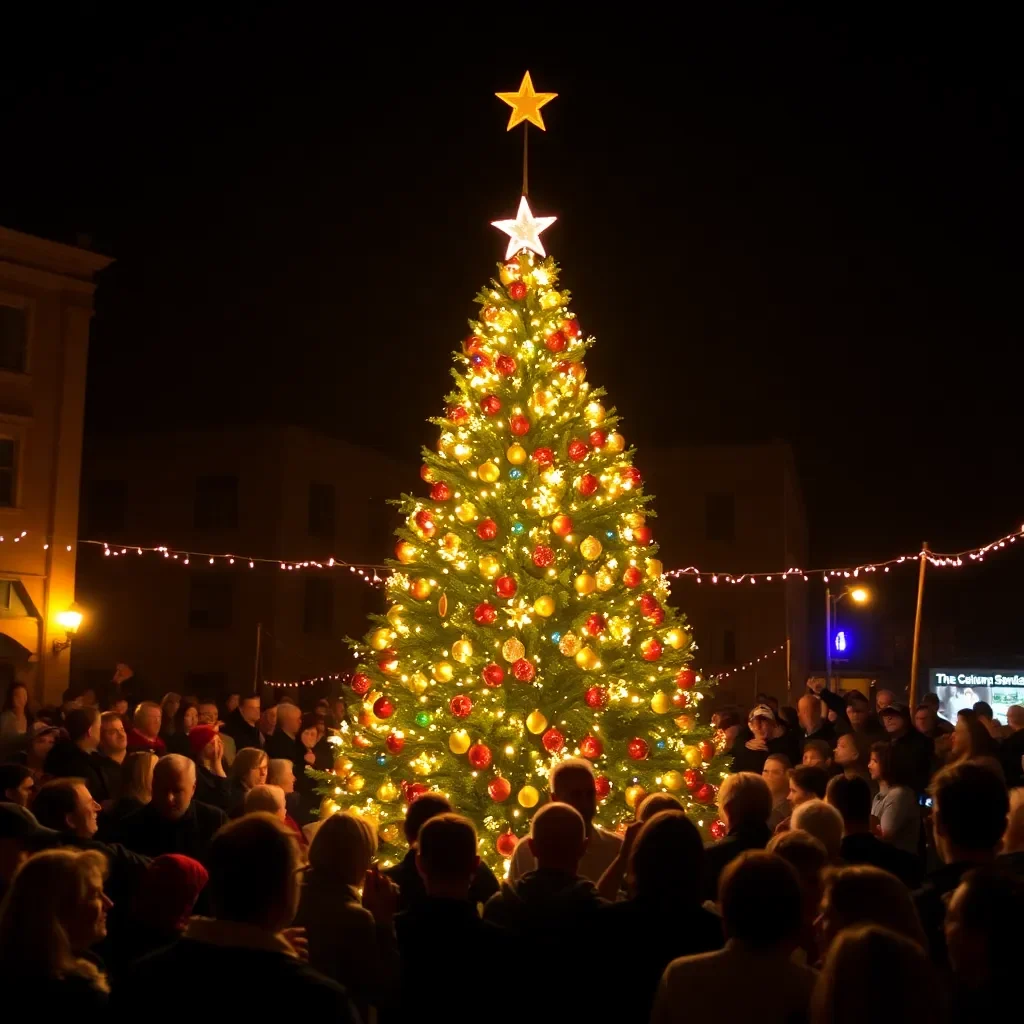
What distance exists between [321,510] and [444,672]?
1161 inches

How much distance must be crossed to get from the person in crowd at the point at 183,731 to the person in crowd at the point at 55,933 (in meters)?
6.02

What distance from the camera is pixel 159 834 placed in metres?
6.91

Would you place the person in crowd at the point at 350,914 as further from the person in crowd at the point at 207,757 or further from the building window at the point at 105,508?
the building window at the point at 105,508

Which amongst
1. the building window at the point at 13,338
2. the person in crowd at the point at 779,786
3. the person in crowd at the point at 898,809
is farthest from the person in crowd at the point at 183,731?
the building window at the point at 13,338

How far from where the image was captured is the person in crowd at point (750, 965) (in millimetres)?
3607

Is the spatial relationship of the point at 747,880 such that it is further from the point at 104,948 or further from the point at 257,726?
the point at 257,726

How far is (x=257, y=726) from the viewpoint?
14391 millimetres

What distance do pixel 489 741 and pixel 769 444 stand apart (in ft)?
108

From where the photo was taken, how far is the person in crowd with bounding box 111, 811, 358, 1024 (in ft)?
10.4

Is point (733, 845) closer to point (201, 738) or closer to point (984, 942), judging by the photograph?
point (984, 942)

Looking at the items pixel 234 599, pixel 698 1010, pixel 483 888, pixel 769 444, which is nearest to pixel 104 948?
pixel 483 888

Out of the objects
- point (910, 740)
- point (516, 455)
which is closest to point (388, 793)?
point (516, 455)

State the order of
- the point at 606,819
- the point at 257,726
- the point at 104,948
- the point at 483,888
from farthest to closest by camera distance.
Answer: the point at 257,726 < the point at 606,819 < the point at 483,888 < the point at 104,948

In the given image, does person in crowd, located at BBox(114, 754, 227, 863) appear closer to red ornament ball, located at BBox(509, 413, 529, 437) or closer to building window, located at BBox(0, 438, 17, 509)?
red ornament ball, located at BBox(509, 413, 529, 437)
